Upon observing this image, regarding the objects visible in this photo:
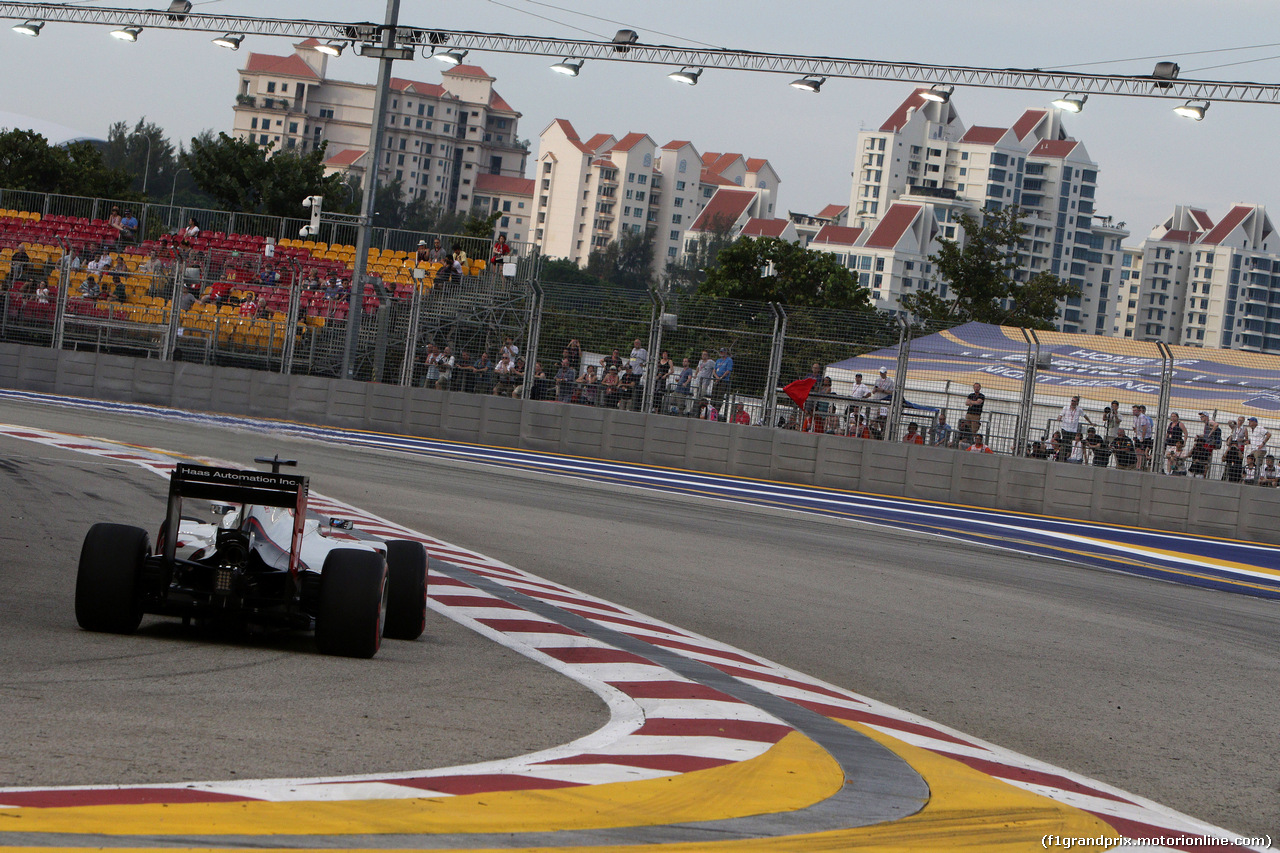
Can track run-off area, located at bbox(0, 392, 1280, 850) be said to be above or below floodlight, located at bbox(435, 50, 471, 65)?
below

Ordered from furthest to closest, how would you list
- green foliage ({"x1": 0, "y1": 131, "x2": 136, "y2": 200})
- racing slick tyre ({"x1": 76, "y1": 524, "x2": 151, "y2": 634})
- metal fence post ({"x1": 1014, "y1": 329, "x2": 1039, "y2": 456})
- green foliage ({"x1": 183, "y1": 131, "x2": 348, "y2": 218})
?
green foliage ({"x1": 0, "y1": 131, "x2": 136, "y2": 200}) → green foliage ({"x1": 183, "y1": 131, "x2": 348, "y2": 218}) → metal fence post ({"x1": 1014, "y1": 329, "x2": 1039, "y2": 456}) → racing slick tyre ({"x1": 76, "y1": 524, "x2": 151, "y2": 634})

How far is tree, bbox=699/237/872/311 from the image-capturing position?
60469 mm

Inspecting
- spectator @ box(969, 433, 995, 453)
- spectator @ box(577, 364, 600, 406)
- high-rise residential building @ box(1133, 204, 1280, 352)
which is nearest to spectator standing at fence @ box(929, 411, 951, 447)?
spectator @ box(969, 433, 995, 453)

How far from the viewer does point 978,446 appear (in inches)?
790

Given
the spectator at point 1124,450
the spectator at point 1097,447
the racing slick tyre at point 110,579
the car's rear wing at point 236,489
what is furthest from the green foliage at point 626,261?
the racing slick tyre at point 110,579

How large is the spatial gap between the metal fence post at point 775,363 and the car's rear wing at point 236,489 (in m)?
14.1

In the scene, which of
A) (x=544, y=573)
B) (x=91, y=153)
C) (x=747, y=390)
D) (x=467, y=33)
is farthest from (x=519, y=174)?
(x=544, y=573)

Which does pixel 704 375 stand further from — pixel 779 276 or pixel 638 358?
pixel 779 276

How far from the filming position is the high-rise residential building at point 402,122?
493 feet

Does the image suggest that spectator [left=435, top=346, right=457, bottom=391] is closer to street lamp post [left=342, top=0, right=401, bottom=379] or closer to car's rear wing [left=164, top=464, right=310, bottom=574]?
street lamp post [left=342, top=0, right=401, bottom=379]

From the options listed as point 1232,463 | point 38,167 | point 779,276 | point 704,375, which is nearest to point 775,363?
point 704,375

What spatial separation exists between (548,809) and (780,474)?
56.7 feet

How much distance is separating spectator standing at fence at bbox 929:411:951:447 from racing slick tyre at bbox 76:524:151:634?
1557cm

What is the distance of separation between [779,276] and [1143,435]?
42.4 metres
